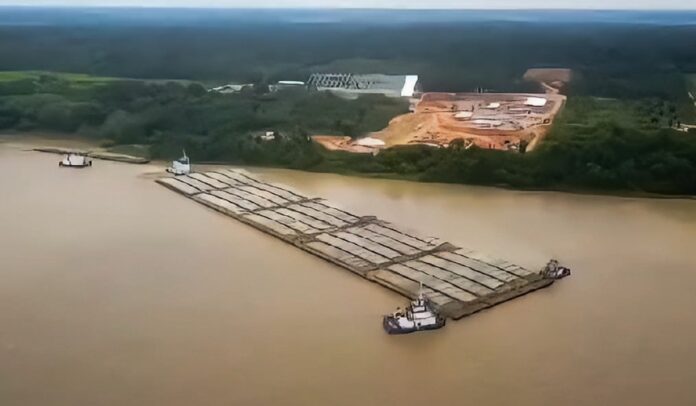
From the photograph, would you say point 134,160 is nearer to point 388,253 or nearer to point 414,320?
point 388,253

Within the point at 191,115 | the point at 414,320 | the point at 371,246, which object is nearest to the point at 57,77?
the point at 191,115

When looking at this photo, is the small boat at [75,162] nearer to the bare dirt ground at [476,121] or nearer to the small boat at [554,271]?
the bare dirt ground at [476,121]

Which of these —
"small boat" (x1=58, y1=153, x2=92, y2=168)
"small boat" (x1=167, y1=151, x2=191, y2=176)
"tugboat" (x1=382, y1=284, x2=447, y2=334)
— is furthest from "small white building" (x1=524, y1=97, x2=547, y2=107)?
"small boat" (x1=58, y1=153, x2=92, y2=168)

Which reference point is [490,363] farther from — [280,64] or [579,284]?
[280,64]

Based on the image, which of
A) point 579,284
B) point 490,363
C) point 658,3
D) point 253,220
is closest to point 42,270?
point 253,220

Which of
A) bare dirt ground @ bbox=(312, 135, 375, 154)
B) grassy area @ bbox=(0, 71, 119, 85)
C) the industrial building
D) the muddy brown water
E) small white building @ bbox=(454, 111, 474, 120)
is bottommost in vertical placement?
the muddy brown water

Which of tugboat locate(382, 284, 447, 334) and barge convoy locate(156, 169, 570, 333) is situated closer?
tugboat locate(382, 284, 447, 334)

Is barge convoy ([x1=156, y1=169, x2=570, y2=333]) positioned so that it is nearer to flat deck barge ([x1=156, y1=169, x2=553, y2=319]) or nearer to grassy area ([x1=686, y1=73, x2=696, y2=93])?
flat deck barge ([x1=156, y1=169, x2=553, y2=319])
